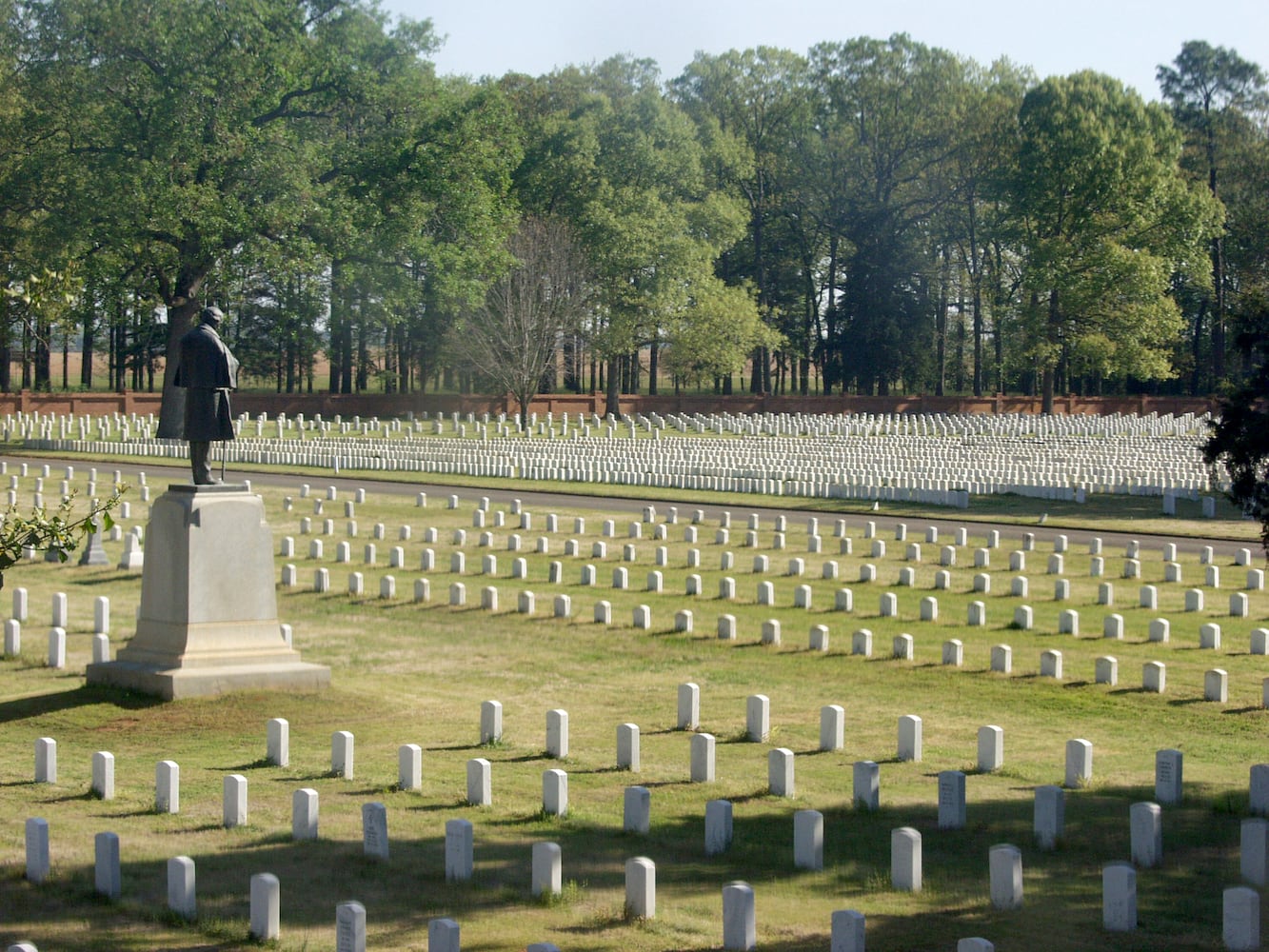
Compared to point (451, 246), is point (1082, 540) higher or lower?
lower

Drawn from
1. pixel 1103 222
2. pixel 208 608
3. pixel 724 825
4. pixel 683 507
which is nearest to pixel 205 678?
pixel 208 608

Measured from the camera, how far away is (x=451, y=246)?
47688 millimetres

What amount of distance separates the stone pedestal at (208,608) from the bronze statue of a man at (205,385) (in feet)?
1.76

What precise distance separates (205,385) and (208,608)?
82.0 inches

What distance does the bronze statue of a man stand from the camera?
46.1ft

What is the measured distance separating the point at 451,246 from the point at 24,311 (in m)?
37.5

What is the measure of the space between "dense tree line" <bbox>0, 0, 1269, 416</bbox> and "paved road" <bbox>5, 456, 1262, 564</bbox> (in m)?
4.63

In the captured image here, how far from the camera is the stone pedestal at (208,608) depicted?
13289 mm

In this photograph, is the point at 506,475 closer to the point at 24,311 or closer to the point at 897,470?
the point at 897,470

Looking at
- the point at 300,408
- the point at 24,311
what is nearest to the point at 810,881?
the point at 24,311

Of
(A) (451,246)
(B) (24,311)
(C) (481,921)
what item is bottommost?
(C) (481,921)

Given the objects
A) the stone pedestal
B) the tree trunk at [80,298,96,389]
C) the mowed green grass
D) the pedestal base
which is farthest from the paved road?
the stone pedestal

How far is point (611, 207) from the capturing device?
212ft

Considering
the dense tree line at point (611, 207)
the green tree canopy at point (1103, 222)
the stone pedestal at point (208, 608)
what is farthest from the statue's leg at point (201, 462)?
the green tree canopy at point (1103, 222)
